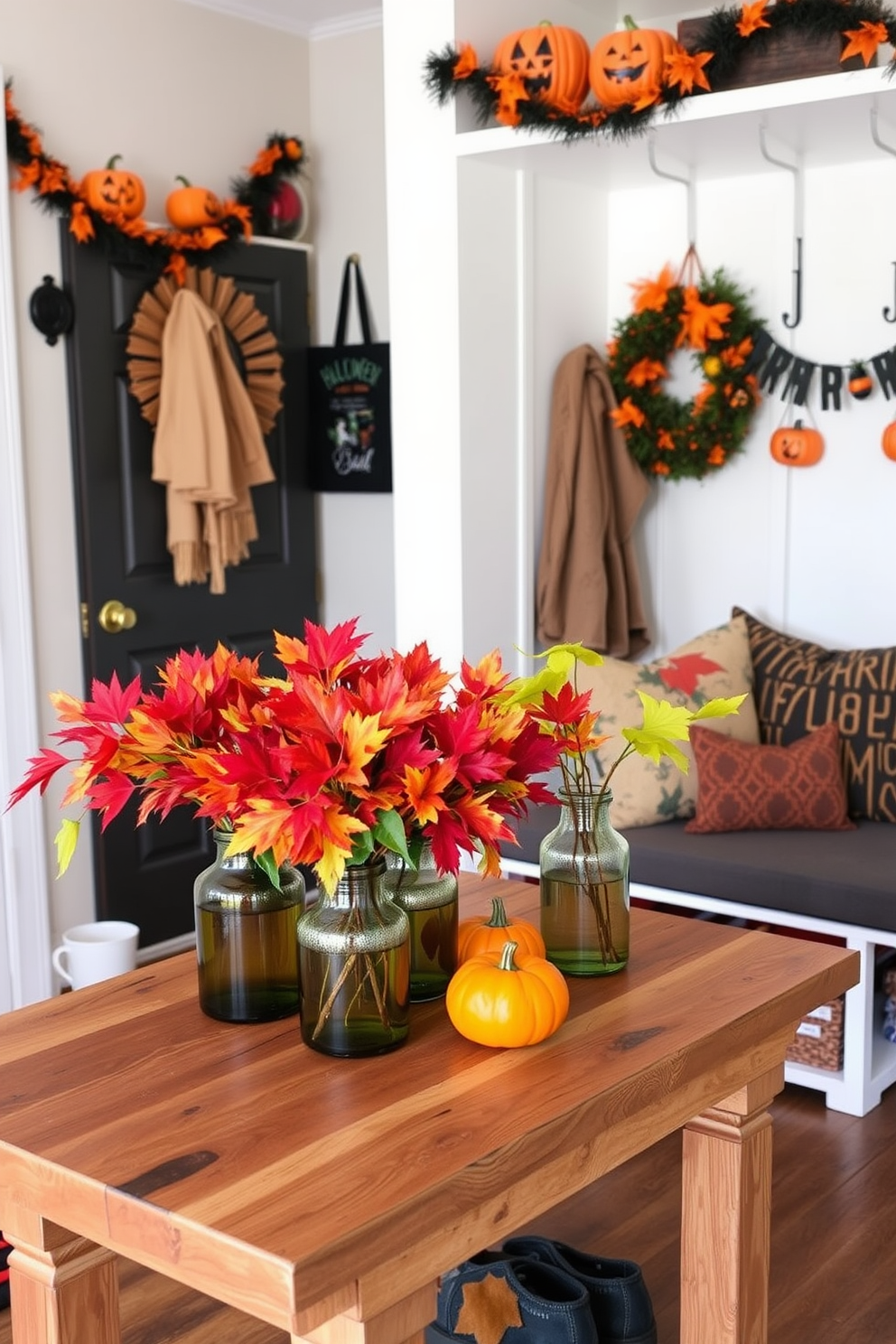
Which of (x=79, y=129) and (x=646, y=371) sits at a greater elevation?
(x=79, y=129)

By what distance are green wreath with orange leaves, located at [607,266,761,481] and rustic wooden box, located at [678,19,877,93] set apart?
2.32ft

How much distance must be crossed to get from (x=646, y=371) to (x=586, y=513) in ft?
1.39

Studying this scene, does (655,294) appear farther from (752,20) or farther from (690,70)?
(752,20)

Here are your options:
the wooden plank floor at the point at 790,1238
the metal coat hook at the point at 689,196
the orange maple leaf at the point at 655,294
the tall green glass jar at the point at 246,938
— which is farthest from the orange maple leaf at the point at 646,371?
the tall green glass jar at the point at 246,938

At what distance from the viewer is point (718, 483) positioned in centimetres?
395

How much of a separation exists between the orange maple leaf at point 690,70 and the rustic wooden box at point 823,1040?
1.98 m

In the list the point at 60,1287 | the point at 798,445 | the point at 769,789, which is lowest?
the point at 60,1287

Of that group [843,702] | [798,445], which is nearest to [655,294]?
[798,445]

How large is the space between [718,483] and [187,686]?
256 centimetres

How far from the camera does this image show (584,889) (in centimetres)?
184

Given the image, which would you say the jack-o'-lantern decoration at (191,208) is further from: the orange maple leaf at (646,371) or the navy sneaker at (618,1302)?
the navy sneaker at (618,1302)

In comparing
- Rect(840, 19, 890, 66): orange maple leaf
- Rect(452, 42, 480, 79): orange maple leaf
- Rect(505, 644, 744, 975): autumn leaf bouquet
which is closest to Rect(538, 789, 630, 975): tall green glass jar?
Rect(505, 644, 744, 975): autumn leaf bouquet

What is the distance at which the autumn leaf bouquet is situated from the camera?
1788mm

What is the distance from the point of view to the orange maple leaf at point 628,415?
391cm
